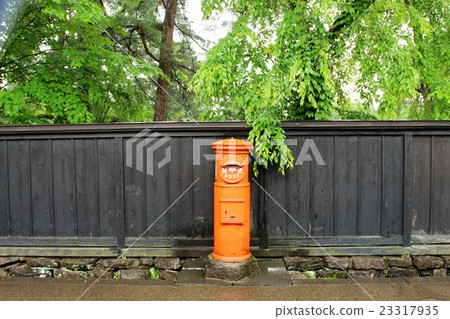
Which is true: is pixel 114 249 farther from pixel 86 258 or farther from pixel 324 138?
pixel 324 138

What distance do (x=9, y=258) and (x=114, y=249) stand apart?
1.48m

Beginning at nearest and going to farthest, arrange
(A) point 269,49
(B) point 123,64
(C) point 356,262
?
(C) point 356,262 → (A) point 269,49 → (B) point 123,64

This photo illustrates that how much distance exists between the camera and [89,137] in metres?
4.17

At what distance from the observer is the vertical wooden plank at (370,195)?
13.6 feet

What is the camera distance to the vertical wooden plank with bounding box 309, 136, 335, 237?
164 inches

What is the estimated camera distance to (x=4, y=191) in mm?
4258

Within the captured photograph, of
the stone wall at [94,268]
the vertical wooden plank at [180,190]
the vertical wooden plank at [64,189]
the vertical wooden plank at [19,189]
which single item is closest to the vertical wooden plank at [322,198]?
the vertical wooden plank at [180,190]

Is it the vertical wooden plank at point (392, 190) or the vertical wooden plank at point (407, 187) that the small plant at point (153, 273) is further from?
the vertical wooden plank at point (407, 187)

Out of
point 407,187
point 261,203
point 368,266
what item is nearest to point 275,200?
point 261,203

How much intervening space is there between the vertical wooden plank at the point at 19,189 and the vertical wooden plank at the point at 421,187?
18.0 feet

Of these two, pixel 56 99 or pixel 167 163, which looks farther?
pixel 56 99

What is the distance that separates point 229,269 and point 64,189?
2.60 m

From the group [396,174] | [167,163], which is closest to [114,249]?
[167,163]

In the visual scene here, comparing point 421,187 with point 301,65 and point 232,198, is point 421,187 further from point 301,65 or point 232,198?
point 232,198
